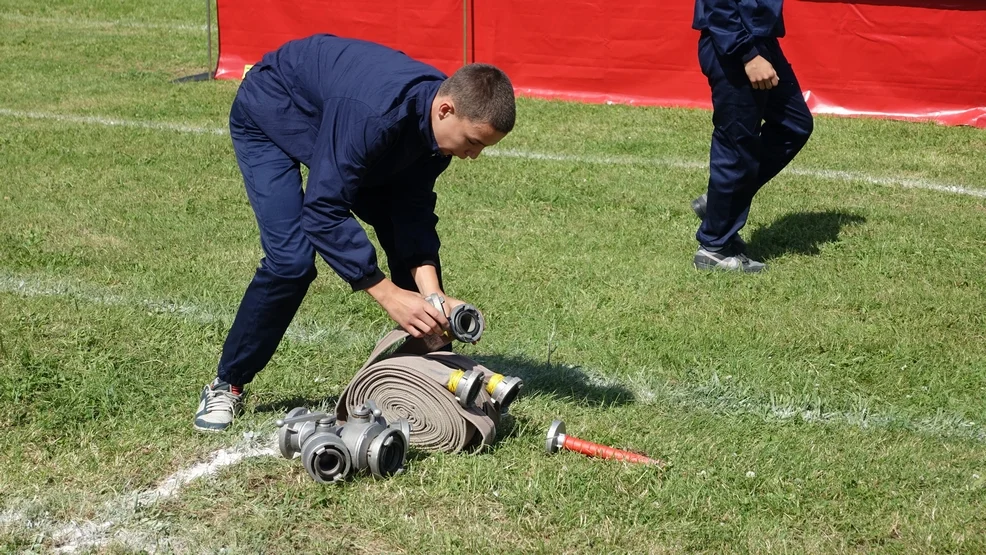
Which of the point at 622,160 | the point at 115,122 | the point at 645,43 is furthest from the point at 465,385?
the point at 645,43

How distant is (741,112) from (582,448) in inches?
107

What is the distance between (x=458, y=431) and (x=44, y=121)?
7.47 m

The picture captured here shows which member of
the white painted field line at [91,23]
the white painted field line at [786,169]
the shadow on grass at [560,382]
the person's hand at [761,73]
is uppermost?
the person's hand at [761,73]

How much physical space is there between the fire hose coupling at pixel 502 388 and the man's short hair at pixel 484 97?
0.90m

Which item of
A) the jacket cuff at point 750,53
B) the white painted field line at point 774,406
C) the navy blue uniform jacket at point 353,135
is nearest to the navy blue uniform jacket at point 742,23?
the jacket cuff at point 750,53

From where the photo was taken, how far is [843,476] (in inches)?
144

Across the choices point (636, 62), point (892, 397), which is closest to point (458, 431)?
point (892, 397)

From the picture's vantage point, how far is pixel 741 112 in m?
5.79

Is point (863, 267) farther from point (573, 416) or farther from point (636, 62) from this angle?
point (636, 62)

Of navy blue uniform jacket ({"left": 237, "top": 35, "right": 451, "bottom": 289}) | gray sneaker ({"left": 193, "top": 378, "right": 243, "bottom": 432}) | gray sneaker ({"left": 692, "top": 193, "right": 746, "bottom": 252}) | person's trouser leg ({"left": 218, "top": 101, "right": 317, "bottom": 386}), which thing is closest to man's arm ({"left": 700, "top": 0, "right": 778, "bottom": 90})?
gray sneaker ({"left": 692, "top": 193, "right": 746, "bottom": 252})

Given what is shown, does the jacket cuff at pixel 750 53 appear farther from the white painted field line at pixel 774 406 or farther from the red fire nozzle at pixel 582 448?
the red fire nozzle at pixel 582 448

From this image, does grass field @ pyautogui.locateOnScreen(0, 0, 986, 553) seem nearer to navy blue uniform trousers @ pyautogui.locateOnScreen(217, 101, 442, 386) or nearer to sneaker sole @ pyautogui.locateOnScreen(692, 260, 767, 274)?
sneaker sole @ pyautogui.locateOnScreen(692, 260, 767, 274)

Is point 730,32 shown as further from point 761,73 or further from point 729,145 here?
point 729,145

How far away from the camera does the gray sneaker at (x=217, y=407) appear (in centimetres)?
401
